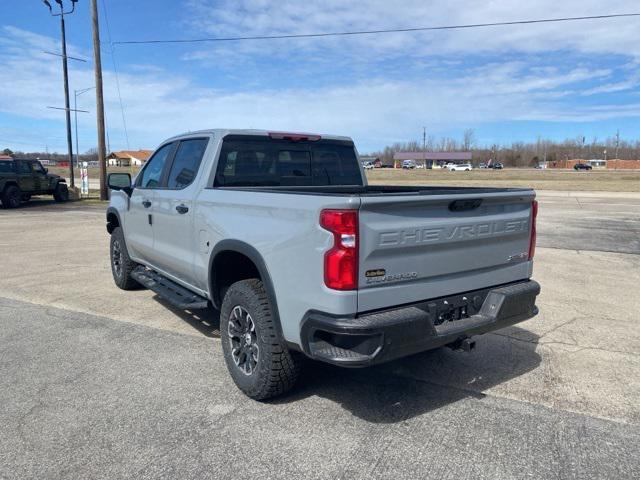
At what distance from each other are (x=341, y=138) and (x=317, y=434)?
309 cm

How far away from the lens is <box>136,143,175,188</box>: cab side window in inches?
217

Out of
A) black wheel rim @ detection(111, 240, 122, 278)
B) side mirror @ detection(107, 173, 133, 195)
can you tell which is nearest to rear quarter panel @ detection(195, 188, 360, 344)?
side mirror @ detection(107, 173, 133, 195)

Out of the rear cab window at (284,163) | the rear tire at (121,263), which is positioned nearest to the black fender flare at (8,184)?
the rear tire at (121,263)

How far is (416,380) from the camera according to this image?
415cm

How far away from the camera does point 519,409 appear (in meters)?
3.63

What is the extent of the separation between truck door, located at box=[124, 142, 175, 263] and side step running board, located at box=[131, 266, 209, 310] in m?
0.18

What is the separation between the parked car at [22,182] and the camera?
2094 centimetres

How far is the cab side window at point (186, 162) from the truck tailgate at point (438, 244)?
225cm

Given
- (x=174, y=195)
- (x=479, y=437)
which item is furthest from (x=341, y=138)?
(x=479, y=437)

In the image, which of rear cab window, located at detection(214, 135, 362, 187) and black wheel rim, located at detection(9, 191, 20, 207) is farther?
black wheel rim, located at detection(9, 191, 20, 207)

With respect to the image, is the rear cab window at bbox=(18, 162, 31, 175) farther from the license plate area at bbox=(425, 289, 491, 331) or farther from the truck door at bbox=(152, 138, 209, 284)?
the license plate area at bbox=(425, 289, 491, 331)

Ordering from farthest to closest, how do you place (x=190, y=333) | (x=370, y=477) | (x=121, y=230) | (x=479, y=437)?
(x=121, y=230) < (x=190, y=333) < (x=479, y=437) < (x=370, y=477)

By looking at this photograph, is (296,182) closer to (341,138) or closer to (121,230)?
(341,138)

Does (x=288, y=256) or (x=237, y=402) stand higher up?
(x=288, y=256)
